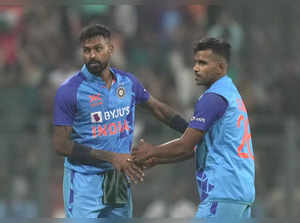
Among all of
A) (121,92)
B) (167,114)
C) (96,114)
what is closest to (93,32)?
(121,92)

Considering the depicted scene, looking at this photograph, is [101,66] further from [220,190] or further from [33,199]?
[33,199]

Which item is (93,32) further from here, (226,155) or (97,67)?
(226,155)

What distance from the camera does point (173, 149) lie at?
5.05m

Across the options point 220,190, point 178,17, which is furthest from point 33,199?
point 220,190

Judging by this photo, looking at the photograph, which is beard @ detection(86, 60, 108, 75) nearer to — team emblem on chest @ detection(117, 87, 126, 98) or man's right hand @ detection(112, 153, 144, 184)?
team emblem on chest @ detection(117, 87, 126, 98)

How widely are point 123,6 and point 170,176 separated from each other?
240 centimetres

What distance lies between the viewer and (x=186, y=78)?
9.41 metres

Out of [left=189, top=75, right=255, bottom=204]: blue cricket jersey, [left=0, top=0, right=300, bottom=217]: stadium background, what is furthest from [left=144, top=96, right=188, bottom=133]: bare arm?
[left=0, top=0, right=300, bottom=217]: stadium background

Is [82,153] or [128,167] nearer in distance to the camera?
[128,167]

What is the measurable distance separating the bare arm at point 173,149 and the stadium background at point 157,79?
11.2ft

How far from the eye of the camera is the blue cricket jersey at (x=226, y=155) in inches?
195

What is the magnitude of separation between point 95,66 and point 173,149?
975mm

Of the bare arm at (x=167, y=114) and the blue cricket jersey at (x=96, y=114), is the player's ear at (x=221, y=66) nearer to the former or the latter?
the bare arm at (x=167, y=114)

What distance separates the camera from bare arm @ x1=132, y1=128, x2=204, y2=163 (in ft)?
16.3
